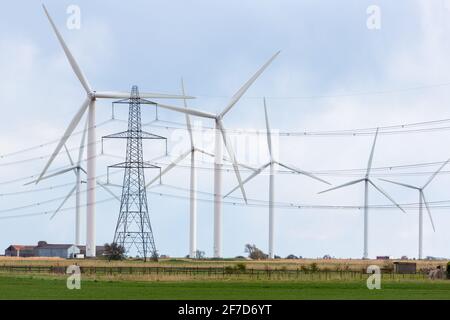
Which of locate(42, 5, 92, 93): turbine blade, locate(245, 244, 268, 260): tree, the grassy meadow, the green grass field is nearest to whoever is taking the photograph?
the green grass field

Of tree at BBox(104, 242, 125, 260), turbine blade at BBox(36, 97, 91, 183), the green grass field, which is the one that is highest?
turbine blade at BBox(36, 97, 91, 183)

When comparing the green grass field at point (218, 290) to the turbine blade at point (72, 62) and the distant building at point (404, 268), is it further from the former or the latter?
the turbine blade at point (72, 62)

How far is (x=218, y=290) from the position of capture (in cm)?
6238

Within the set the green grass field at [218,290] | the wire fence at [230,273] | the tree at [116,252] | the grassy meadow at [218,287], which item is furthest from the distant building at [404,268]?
the tree at [116,252]

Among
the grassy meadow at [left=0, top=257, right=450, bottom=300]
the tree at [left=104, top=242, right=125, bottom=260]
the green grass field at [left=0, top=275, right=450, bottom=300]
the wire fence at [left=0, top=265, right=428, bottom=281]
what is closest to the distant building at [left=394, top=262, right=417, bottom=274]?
the wire fence at [left=0, top=265, right=428, bottom=281]

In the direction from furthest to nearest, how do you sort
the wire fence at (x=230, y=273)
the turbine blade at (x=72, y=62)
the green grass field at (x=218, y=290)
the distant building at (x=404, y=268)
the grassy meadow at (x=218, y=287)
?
the turbine blade at (x=72, y=62) < the distant building at (x=404, y=268) < the wire fence at (x=230, y=273) < the grassy meadow at (x=218, y=287) < the green grass field at (x=218, y=290)

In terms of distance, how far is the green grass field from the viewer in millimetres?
55531

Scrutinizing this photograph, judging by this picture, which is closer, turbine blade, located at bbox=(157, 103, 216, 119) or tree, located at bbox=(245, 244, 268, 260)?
turbine blade, located at bbox=(157, 103, 216, 119)

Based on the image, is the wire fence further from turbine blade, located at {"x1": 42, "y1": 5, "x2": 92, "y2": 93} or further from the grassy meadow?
turbine blade, located at {"x1": 42, "y1": 5, "x2": 92, "y2": 93}

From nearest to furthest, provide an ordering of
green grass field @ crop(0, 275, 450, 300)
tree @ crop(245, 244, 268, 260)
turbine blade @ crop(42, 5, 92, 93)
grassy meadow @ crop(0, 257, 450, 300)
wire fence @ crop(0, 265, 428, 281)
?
green grass field @ crop(0, 275, 450, 300) < grassy meadow @ crop(0, 257, 450, 300) < wire fence @ crop(0, 265, 428, 281) < turbine blade @ crop(42, 5, 92, 93) < tree @ crop(245, 244, 268, 260)

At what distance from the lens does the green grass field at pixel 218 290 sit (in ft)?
182

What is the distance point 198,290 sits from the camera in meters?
62.0
